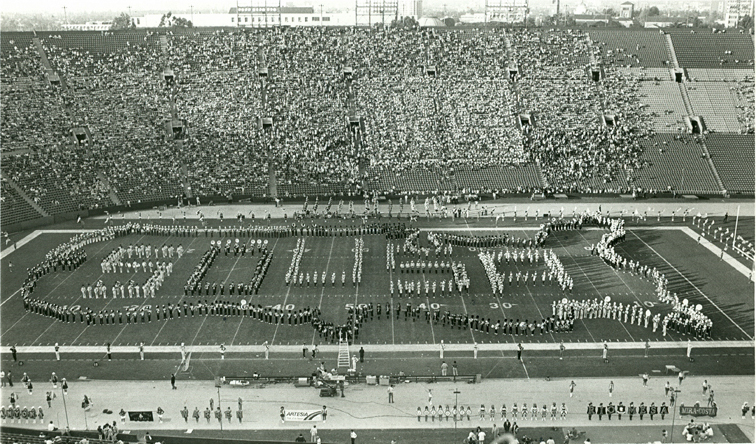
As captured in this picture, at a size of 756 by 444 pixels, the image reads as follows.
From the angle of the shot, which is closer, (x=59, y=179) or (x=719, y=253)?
(x=719, y=253)

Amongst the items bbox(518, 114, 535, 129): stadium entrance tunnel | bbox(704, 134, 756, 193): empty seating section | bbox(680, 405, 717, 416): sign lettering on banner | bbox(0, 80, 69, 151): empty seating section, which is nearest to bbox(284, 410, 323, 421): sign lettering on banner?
bbox(680, 405, 717, 416): sign lettering on banner

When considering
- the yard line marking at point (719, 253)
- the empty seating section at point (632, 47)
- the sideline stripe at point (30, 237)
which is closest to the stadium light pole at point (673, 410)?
the yard line marking at point (719, 253)

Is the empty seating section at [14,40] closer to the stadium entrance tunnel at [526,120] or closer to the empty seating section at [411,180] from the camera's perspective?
the empty seating section at [411,180]

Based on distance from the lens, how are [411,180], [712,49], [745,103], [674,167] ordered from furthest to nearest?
[712,49] < [745,103] < [674,167] < [411,180]

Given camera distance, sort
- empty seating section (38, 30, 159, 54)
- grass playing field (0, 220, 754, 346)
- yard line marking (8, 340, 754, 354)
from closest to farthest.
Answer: yard line marking (8, 340, 754, 354), grass playing field (0, 220, 754, 346), empty seating section (38, 30, 159, 54)

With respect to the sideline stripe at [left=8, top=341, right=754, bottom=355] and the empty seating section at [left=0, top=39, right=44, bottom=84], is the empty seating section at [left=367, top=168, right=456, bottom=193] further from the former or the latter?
the empty seating section at [left=0, top=39, right=44, bottom=84]

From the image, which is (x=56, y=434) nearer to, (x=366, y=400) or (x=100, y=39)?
(x=366, y=400)

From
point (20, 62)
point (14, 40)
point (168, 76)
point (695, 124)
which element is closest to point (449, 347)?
point (695, 124)
